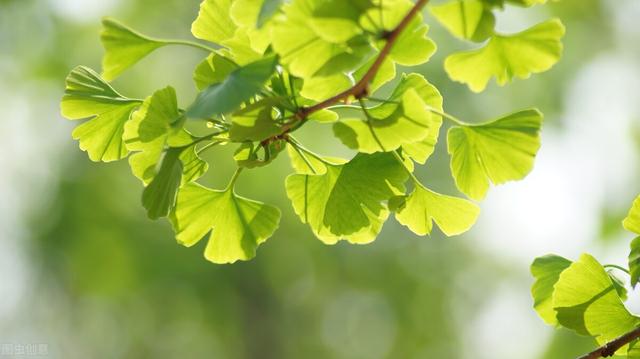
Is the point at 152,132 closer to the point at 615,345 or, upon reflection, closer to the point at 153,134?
the point at 153,134

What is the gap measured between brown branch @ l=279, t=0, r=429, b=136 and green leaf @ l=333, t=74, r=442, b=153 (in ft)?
0.10

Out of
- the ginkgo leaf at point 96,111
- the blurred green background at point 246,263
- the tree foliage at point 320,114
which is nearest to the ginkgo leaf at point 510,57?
the tree foliage at point 320,114

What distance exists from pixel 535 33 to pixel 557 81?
6.95 meters

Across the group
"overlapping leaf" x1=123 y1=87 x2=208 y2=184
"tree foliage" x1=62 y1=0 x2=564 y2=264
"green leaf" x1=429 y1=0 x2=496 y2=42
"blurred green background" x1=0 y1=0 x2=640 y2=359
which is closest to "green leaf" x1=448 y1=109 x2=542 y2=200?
"tree foliage" x1=62 y1=0 x2=564 y2=264

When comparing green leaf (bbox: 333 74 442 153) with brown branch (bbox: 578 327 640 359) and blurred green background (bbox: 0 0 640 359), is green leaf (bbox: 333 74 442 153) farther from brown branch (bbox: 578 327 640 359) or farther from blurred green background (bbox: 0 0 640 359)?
blurred green background (bbox: 0 0 640 359)

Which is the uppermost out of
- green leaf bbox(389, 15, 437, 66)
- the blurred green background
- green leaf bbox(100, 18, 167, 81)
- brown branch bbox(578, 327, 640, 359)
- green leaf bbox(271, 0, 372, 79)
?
green leaf bbox(271, 0, 372, 79)

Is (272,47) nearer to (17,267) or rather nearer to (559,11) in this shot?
(559,11)

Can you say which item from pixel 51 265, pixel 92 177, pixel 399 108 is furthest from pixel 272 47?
pixel 51 265

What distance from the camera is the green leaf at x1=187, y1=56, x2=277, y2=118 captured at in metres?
0.58

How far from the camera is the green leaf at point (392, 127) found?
25.4 inches

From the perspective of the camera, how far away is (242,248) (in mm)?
855

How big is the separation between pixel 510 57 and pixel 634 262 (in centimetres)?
23

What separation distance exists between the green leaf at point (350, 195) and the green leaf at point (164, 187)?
0.15 meters

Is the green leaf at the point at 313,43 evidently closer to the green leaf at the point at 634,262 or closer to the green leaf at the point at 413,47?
the green leaf at the point at 413,47
